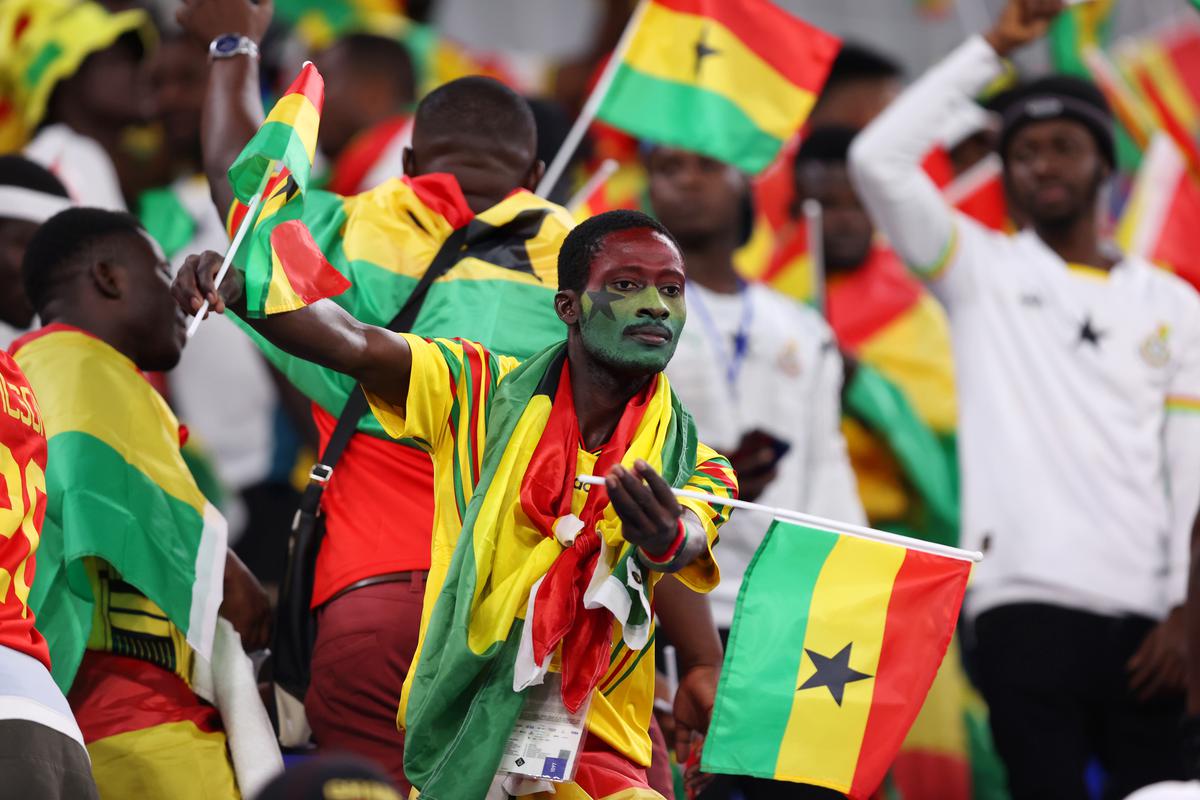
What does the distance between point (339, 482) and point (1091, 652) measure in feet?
8.45

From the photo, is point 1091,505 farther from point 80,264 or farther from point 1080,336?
point 80,264

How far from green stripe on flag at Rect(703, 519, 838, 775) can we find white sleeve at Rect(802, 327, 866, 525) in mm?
2228

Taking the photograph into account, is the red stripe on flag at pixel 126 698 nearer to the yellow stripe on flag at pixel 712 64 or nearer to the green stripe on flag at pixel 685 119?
the green stripe on flag at pixel 685 119

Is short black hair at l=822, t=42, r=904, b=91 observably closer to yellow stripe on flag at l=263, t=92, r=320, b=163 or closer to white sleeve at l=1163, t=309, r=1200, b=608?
white sleeve at l=1163, t=309, r=1200, b=608

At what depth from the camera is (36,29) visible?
26.2 feet

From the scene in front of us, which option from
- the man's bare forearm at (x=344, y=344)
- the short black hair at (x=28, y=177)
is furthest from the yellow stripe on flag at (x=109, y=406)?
the short black hair at (x=28, y=177)

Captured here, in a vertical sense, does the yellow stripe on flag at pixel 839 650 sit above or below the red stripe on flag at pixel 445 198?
below

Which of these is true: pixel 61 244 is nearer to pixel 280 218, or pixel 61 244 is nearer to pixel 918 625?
pixel 280 218

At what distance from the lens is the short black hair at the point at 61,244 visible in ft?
18.0

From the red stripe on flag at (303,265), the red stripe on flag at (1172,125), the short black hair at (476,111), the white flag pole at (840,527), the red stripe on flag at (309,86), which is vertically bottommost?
the white flag pole at (840,527)

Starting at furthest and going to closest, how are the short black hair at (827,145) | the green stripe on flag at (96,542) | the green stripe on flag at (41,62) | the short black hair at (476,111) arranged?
the short black hair at (827,145)
the green stripe on flag at (41,62)
the short black hair at (476,111)
the green stripe on flag at (96,542)

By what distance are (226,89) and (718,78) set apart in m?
2.20

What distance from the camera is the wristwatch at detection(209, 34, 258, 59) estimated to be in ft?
18.1

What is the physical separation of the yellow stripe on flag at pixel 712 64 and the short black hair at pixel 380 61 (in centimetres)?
283
